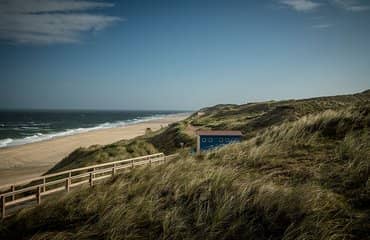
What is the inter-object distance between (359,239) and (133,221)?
10.5 ft

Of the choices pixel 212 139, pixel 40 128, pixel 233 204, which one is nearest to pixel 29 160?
pixel 212 139

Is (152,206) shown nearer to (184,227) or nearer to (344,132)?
(184,227)

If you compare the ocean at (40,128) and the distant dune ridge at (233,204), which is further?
the ocean at (40,128)

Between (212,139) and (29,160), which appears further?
(29,160)

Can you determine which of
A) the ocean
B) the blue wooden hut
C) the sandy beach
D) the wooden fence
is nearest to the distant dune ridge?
the wooden fence

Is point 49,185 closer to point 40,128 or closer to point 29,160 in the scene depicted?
point 29,160

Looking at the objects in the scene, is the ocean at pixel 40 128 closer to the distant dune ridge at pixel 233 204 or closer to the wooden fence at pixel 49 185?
the wooden fence at pixel 49 185

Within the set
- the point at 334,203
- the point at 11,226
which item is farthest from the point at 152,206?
the point at 11,226

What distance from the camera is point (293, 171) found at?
630cm

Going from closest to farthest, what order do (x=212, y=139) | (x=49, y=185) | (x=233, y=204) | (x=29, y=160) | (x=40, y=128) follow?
(x=233, y=204)
(x=212, y=139)
(x=49, y=185)
(x=29, y=160)
(x=40, y=128)

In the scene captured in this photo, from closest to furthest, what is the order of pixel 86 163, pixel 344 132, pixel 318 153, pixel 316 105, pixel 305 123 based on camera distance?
pixel 318 153
pixel 344 132
pixel 305 123
pixel 86 163
pixel 316 105

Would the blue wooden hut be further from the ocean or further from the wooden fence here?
the ocean

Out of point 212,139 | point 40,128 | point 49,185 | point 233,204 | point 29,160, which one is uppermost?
point 233,204

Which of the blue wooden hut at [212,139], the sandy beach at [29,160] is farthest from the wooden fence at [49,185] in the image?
the sandy beach at [29,160]
